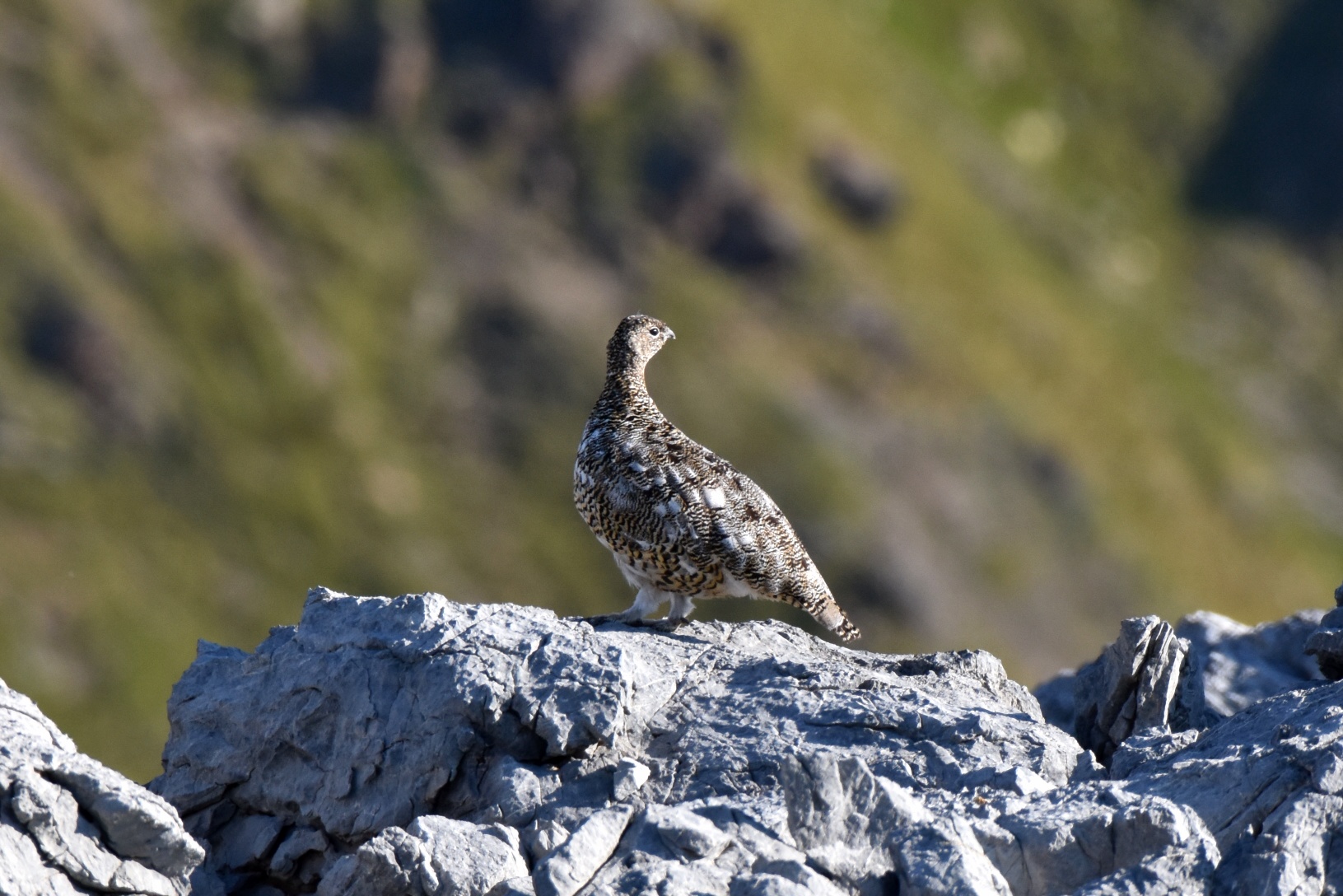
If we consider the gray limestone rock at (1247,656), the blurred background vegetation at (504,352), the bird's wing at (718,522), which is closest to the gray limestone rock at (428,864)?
the bird's wing at (718,522)

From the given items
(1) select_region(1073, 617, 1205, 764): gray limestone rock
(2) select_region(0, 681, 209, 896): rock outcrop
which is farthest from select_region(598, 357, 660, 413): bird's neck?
(2) select_region(0, 681, 209, 896): rock outcrop

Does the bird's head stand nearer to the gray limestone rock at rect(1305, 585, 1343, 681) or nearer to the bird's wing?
the bird's wing

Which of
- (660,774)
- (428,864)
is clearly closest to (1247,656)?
(660,774)

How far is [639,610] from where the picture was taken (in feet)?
66.7

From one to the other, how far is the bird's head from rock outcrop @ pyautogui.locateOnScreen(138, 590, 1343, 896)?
465 cm

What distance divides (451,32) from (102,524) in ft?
236

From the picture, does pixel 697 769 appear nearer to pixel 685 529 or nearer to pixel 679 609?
pixel 685 529

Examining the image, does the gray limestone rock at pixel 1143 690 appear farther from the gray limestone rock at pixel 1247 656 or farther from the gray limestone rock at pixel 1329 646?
the gray limestone rock at pixel 1247 656

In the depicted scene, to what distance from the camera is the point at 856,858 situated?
1475 cm

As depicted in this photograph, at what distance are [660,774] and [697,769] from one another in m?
0.34

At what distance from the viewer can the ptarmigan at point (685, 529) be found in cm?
1998

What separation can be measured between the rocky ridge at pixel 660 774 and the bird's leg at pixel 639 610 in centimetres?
37

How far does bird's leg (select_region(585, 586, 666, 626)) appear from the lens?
65.7 ft

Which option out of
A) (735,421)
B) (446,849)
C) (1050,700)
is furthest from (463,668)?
(735,421)
